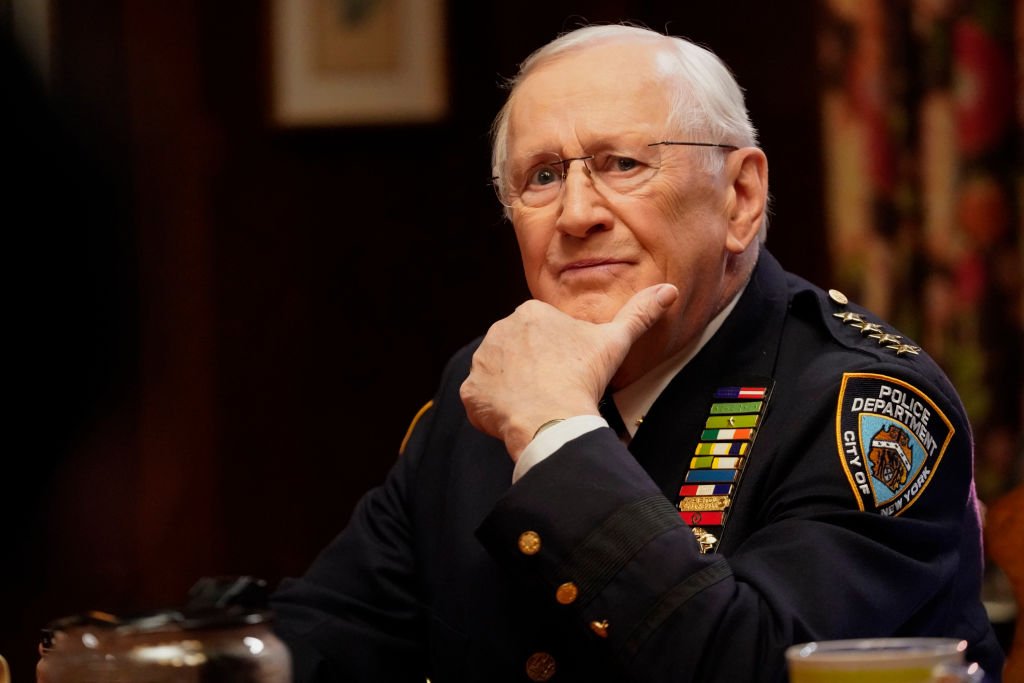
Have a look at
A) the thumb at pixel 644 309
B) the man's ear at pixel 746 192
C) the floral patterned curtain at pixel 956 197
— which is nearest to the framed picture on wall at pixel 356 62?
the floral patterned curtain at pixel 956 197

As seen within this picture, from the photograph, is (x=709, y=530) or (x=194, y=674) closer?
(x=194, y=674)

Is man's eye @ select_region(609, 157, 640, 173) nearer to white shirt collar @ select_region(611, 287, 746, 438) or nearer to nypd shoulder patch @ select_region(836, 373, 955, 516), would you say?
white shirt collar @ select_region(611, 287, 746, 438)

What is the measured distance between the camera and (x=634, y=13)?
4203mm

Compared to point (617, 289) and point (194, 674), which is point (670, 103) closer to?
point (617, 289)

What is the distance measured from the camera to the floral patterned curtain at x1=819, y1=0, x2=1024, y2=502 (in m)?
3.48

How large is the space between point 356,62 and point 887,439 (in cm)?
291

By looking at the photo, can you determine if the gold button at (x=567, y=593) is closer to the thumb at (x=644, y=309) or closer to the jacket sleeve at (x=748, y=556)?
the jacket sleeve at (x=748, y=556)

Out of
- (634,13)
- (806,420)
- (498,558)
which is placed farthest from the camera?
(634,13)

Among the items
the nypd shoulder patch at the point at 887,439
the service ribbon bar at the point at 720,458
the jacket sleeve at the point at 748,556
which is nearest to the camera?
the jacket sleeve at the point at 748,556

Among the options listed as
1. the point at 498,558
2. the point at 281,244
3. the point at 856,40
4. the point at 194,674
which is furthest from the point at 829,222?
the point at 194,674

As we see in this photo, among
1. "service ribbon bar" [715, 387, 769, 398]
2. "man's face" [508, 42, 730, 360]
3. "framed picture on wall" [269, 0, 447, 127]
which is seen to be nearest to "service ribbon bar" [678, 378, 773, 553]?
"service ribbon bar" [715, 387, 769, 398]

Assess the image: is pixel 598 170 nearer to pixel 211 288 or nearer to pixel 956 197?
pixel 956 197

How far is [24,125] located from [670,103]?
2.84 metres

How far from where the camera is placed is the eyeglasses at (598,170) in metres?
2.07
